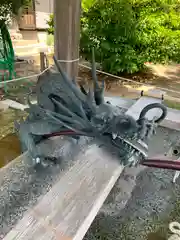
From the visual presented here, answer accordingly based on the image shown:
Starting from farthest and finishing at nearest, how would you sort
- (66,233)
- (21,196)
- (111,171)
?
(111,171) → (21,196) → (66,233)

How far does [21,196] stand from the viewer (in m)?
1.46

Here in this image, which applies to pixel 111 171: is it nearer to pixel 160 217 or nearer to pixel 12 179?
pixel 160 217

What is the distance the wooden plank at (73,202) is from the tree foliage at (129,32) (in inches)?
174

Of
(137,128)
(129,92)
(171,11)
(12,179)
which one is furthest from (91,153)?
(171,11)

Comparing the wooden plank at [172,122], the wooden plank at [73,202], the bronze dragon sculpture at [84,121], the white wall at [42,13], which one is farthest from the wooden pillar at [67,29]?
the white wall at [42,13]

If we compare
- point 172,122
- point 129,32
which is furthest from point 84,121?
point 129,32

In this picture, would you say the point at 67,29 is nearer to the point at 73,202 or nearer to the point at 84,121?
the point at 84,121

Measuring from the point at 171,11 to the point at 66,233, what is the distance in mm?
6406

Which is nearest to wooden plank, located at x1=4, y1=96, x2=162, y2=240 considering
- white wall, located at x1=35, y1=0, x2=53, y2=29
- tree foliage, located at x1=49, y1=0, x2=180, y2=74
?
tree foliage, located at x1=49, y1=0, x2=180, y2=74

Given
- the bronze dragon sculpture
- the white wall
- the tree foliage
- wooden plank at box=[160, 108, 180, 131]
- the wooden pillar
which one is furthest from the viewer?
the white wall

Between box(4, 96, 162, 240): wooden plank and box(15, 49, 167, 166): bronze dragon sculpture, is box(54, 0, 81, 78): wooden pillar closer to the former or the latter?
box(15, 49, 167, 166): bronze dragon sculpture

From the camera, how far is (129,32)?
5520 mm

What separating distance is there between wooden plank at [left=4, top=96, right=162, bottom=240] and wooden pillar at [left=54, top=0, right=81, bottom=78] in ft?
6.85

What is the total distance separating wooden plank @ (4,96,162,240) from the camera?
1.20m
